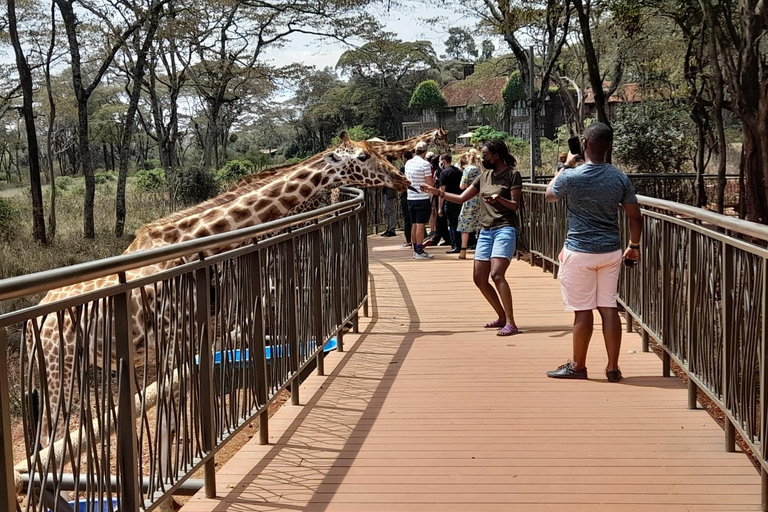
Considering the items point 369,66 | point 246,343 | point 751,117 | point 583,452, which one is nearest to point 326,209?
point 246,343

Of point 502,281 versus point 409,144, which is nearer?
point 502,281

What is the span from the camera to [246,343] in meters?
4.70

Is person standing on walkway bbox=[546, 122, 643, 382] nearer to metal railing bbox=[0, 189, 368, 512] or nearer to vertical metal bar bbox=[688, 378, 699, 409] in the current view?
vertical metal bar bbox=[688, 378, 699, 409]

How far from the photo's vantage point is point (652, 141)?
29.6m

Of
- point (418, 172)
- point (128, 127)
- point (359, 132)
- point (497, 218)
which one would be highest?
point (359, 132)

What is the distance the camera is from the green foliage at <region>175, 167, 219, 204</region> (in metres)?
31.5

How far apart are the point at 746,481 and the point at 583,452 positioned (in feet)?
2.66

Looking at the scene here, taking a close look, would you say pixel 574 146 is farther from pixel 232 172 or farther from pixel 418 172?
pixel 232 172

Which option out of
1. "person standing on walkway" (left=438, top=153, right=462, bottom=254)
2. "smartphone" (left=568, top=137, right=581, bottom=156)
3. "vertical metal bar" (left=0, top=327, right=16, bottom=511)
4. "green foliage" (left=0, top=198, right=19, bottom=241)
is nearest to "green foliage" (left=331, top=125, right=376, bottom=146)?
"green foliage" (left=0, top=198, right=19, bottom=241)

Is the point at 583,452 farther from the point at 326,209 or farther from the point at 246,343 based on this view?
the point at 326,209

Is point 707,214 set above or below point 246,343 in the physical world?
above

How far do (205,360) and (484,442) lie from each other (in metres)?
1.71

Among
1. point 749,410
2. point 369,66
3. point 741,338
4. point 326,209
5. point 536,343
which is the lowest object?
point 536,343

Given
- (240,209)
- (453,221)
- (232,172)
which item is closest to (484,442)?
(240,209)
